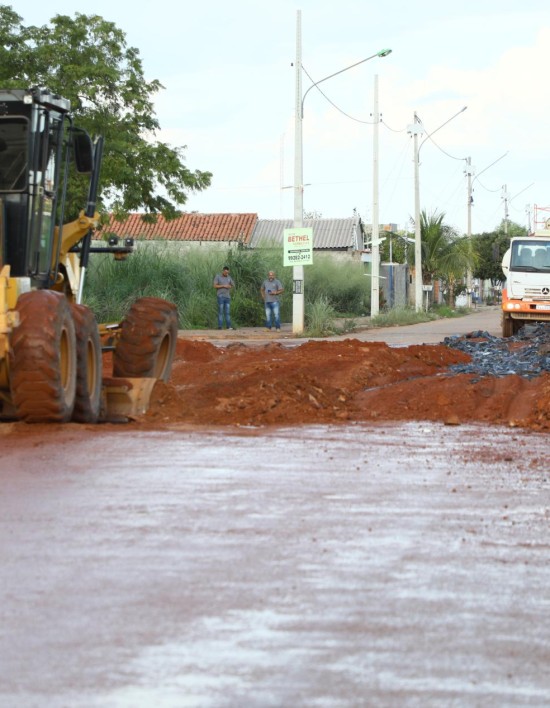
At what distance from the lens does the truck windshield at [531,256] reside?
1310 inches

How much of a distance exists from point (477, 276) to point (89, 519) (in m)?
107

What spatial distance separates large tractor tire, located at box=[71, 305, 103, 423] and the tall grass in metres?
22.4

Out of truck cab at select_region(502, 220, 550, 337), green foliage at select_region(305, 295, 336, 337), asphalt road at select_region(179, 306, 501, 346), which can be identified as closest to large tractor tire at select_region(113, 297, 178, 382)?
asphalt road at select_region(179, 306, 501, 346)

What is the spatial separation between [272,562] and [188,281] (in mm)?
33866

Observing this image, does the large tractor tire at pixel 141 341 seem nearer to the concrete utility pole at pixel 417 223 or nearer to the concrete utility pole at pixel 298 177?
the concrete utility pole at pixel 298 177

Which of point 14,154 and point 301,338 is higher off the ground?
point 14,154

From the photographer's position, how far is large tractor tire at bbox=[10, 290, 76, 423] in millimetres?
11383

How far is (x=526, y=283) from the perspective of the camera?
33.0 metres

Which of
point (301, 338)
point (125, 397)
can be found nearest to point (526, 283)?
point (301, 338)

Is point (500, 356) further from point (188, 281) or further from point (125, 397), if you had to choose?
point (188, 281)

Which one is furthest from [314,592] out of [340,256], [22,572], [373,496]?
[340,256]

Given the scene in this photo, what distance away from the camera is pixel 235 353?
76.5ft

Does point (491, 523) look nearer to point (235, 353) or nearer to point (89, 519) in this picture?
point (89, 519)

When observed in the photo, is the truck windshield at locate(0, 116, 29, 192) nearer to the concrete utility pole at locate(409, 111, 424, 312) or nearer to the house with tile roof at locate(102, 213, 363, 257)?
the concrete utility pole at locate(409, 111, 424, 312)
